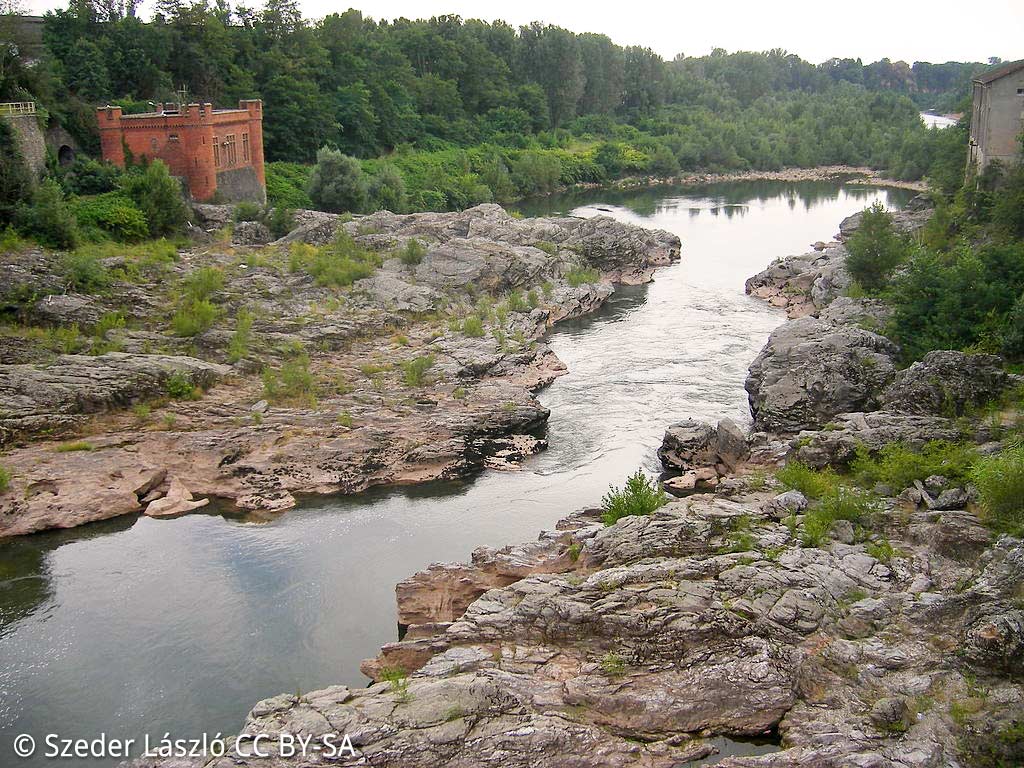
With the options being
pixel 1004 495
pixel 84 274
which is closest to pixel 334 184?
pixel 84 274

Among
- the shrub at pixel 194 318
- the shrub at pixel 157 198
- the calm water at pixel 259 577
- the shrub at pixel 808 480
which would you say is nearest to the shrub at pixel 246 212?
the shrub at pixel 157 198

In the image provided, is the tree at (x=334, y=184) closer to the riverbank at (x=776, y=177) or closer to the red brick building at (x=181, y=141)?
the red brick building at (x=181, y=141)

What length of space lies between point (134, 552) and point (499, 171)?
50744mm

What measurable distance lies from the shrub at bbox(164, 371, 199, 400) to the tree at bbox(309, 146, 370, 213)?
78.0ft

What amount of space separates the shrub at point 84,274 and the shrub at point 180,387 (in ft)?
19.5

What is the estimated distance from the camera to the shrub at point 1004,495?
16.7 meters

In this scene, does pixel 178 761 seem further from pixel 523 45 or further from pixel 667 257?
pixel 523 45

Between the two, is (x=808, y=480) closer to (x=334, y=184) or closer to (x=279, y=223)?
(x=279, y=223)

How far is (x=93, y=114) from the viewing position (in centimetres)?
4322

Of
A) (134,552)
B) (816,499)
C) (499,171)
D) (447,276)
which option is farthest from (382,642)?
(499,171)

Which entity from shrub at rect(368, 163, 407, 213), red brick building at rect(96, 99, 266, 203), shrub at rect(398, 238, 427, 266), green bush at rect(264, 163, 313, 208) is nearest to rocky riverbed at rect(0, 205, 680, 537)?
shrub at rect(398, 238, 427, 266)

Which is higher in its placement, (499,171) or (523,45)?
(523,45)

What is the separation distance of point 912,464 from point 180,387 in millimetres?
18773

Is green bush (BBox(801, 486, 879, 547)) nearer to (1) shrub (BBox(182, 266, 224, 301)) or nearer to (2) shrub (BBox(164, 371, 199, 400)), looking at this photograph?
(2) shrub (BBox(164, 371, 199, 400))
